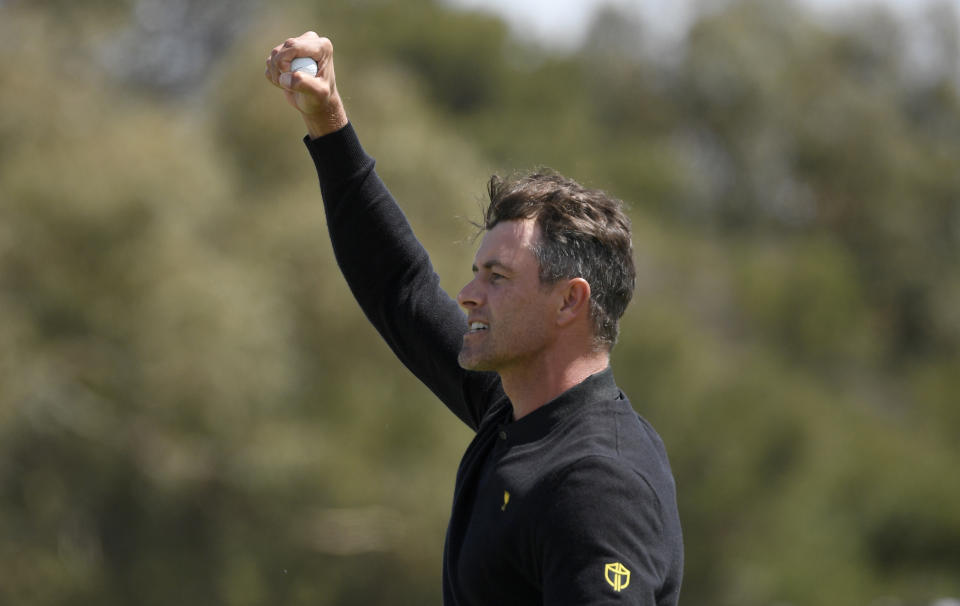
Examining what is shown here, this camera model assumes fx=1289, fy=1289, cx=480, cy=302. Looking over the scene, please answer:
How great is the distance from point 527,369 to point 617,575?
508 mm

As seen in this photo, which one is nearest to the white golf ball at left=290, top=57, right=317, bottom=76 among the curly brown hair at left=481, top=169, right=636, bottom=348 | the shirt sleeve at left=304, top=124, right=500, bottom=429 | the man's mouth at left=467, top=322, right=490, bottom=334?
the shirt sleeve at left=304, top=124, right=500, bottom=429

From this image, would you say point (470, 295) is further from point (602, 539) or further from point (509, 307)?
point (602, 539)

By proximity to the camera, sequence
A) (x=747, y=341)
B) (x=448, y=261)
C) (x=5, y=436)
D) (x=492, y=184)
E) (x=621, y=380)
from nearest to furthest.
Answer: (x=492, y=184) < (x=5, y=436) < (x=448, y=261) < (x=621, y=380) < (x=747, y=341)

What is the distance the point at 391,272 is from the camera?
273 centimetres

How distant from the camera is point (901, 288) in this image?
27.4 metres

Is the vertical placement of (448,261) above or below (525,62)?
below

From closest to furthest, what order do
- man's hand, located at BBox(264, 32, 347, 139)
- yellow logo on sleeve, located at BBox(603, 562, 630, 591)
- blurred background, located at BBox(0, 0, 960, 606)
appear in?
yellow logo on sleeve, located at BBox(603, 562, 630, 591) < man's hand, located at BBox(264, 32, 347, 139) < blurred background, located at BBox(0, 0, 960, 606)

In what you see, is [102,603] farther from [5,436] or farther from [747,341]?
[747,341]

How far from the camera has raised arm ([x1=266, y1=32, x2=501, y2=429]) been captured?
2.67 m

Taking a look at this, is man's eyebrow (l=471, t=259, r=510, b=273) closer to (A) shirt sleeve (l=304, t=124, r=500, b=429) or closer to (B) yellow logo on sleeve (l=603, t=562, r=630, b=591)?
(A) shirt sleeve (l=304, t=124, r=500, b=429)

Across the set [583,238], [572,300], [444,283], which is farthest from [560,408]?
[444,283]

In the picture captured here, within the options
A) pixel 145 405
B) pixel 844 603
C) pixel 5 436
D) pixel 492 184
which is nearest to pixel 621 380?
pixel 844 603

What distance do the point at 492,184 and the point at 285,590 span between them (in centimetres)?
1300

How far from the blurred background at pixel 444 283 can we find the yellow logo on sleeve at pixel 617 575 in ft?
4.06
